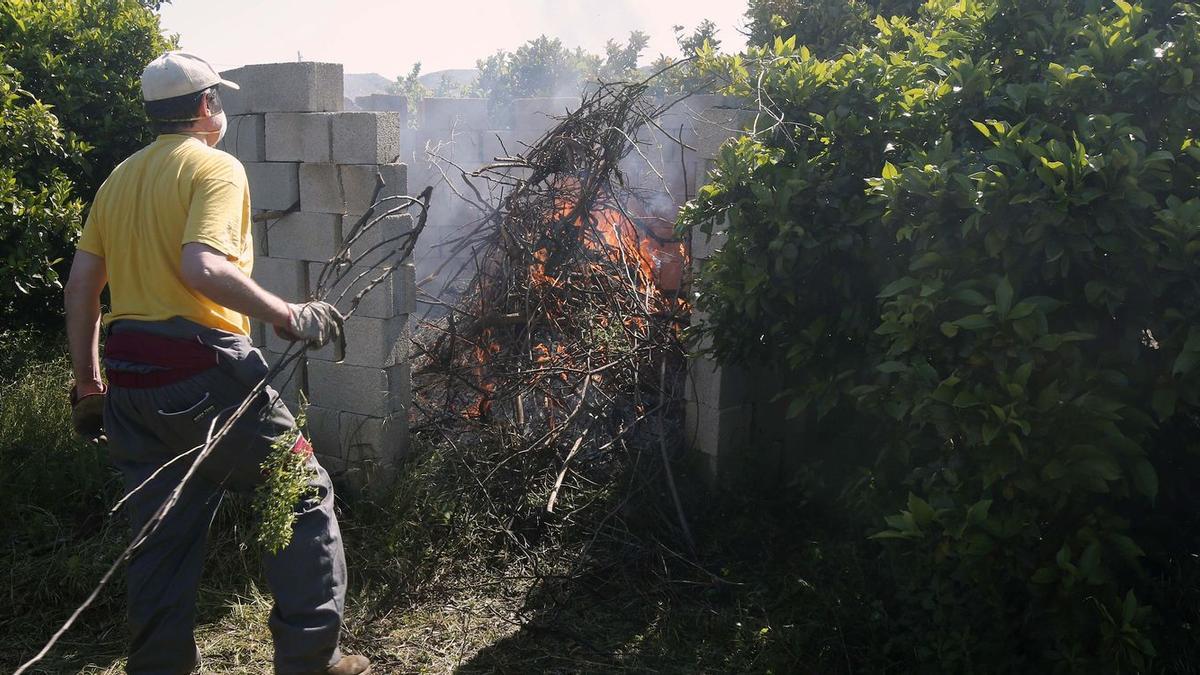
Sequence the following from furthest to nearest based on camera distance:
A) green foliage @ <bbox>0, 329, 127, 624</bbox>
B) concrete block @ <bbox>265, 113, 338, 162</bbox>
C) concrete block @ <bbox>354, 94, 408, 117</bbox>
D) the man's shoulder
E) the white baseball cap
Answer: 1. concrete block @ <bbox>354, 94, 408, 117</bbox>
2. concrete block @ <bbox>265, 113, 338, 162</bbox>
3. green foliage @ <bbox>0, 329, 127, 624</bbox>
4. the white baseball cap
5. the man's shoulder

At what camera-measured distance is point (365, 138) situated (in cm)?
498

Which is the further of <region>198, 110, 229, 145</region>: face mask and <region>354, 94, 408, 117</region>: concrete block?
<region>354, 94, 408, 117</region>: concrete block

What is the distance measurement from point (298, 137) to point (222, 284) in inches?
93.9

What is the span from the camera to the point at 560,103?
12.2 m

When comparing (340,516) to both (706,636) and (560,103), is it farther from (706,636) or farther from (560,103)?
(560,103)

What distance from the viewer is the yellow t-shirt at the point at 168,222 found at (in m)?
3.18

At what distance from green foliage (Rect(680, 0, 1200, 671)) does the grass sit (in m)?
0.62

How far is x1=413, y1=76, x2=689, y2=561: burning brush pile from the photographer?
512 centimetres

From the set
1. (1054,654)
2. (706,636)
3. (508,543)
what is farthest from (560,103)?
(1054,654)

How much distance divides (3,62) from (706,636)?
465 cm

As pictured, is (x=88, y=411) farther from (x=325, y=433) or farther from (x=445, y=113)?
(x=445, y=113)

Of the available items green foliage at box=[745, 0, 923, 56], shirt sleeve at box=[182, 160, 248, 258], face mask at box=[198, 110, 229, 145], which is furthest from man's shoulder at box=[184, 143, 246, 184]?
green foliage at box=[745, 0, 923, 56]

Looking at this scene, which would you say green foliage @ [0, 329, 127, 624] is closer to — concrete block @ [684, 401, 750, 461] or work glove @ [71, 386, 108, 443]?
work glove @ [71, 386, 108, 443]

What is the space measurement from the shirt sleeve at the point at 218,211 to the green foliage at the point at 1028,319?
6.42 ft
